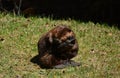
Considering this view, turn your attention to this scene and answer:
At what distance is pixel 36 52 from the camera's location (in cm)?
1022

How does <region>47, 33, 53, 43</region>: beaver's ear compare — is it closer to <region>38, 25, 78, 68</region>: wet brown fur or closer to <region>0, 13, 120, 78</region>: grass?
<region>38, 25, 78, 68</region>: wet brown fur

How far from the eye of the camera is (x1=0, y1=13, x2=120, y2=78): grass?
901 centimetres

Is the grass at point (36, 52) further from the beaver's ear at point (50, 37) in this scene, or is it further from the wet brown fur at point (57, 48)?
the beaver's ear at point (50, 37)

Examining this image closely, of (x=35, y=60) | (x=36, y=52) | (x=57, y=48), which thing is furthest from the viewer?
(x=36, y=52)

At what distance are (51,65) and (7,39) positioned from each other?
229 centimetres

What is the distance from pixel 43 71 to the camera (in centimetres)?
907

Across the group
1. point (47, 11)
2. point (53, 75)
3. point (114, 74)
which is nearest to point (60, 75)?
point (53, 75)

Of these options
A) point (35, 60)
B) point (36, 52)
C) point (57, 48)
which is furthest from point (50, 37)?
point (36, 52)

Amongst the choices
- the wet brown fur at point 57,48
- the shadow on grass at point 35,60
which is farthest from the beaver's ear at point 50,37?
the shadow on grass at point 35,60

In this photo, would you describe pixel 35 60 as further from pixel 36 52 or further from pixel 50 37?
pixel 50 37

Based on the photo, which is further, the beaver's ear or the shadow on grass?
the shadow on grass

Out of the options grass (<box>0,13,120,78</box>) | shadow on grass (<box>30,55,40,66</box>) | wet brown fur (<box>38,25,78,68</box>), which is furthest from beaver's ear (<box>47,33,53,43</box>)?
shadow on grass (<box>30,55,40,66</box>)

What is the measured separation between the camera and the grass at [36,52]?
29.6 ft

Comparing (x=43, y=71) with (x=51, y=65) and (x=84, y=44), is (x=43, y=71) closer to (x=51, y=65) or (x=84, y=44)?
(x=51, y=65)
